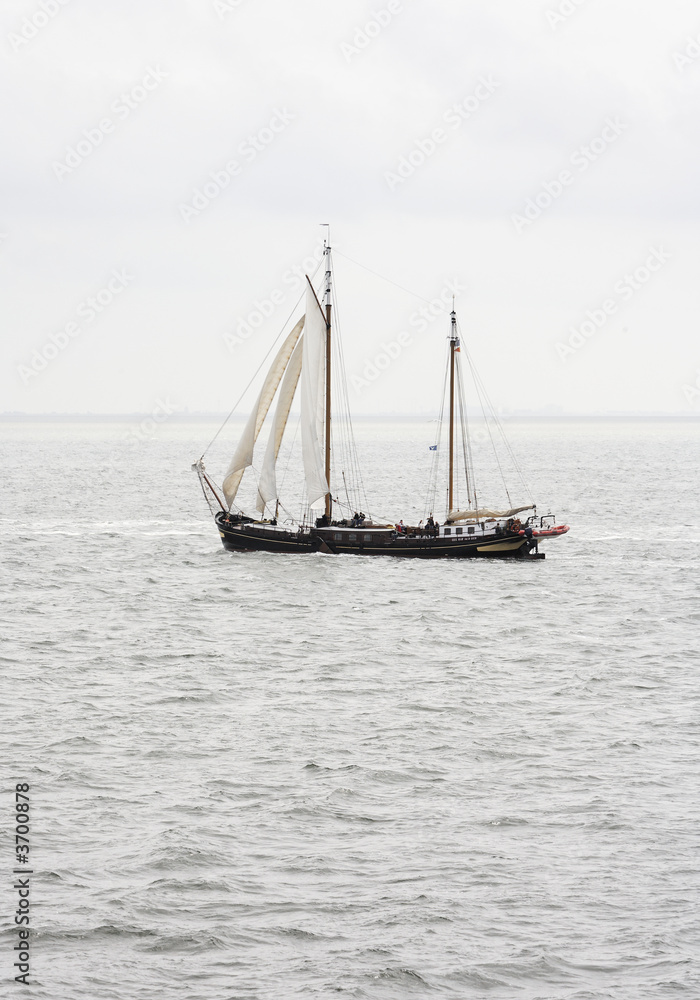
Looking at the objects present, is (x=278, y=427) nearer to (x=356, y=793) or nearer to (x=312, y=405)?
(x=312, y=405)

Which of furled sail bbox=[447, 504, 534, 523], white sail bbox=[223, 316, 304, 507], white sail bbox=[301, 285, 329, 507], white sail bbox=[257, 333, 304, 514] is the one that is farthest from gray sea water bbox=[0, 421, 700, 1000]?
white sail bbox=[223, 316, 304, 507]

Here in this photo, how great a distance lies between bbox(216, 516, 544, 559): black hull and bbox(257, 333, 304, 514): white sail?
6.87ft

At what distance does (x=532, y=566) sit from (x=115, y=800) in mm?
41014

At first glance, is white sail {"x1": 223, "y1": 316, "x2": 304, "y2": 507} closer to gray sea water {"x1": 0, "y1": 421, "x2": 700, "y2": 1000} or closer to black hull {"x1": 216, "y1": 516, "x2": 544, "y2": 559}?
black hull {"x1": 216, "y1": 516, "x2": 544, "y2": 559}

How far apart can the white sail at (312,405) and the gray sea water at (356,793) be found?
12698 mm

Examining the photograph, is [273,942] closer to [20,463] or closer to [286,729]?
[286,729]

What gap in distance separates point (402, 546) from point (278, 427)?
32.0 ft

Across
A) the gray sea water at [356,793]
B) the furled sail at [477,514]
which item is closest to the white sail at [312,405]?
the furled sail at [477,514]

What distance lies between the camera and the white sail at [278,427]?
63.8 meters

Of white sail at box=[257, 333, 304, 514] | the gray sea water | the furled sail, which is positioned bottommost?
the gray sea water

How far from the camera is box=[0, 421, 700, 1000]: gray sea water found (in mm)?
18234

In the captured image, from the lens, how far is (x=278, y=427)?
210 feet

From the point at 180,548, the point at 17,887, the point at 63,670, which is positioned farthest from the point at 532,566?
the point at 17,887

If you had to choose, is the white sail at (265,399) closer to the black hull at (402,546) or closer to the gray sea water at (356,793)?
the black hull at (402,546)
